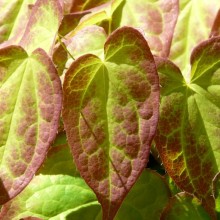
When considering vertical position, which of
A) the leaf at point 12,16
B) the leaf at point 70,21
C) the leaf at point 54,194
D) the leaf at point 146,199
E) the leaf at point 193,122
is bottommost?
the leaf at point 146,199

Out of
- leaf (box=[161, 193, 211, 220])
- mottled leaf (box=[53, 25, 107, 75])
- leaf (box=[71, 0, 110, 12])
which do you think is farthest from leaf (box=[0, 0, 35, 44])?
leaf (box=[161, 193, 211, 220])

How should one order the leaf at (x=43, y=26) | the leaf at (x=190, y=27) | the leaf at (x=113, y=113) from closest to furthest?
the leaf at (x=113, y=113), the leaf at (x=43, y=26), the leaf at (x=190, y=27)

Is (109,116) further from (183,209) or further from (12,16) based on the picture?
(12,16)

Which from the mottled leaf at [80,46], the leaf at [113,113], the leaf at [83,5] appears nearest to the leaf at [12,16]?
the leaf at [83,5]

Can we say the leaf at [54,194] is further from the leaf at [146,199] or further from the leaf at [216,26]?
the leaf at [216,26]

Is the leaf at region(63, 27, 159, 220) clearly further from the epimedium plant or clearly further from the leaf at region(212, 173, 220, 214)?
the leaf at region(212, 173, 220, 214)

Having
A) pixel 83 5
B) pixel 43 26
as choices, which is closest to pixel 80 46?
pixel 43 26

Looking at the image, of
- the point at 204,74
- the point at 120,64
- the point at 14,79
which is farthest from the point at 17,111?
the point at 204,74
